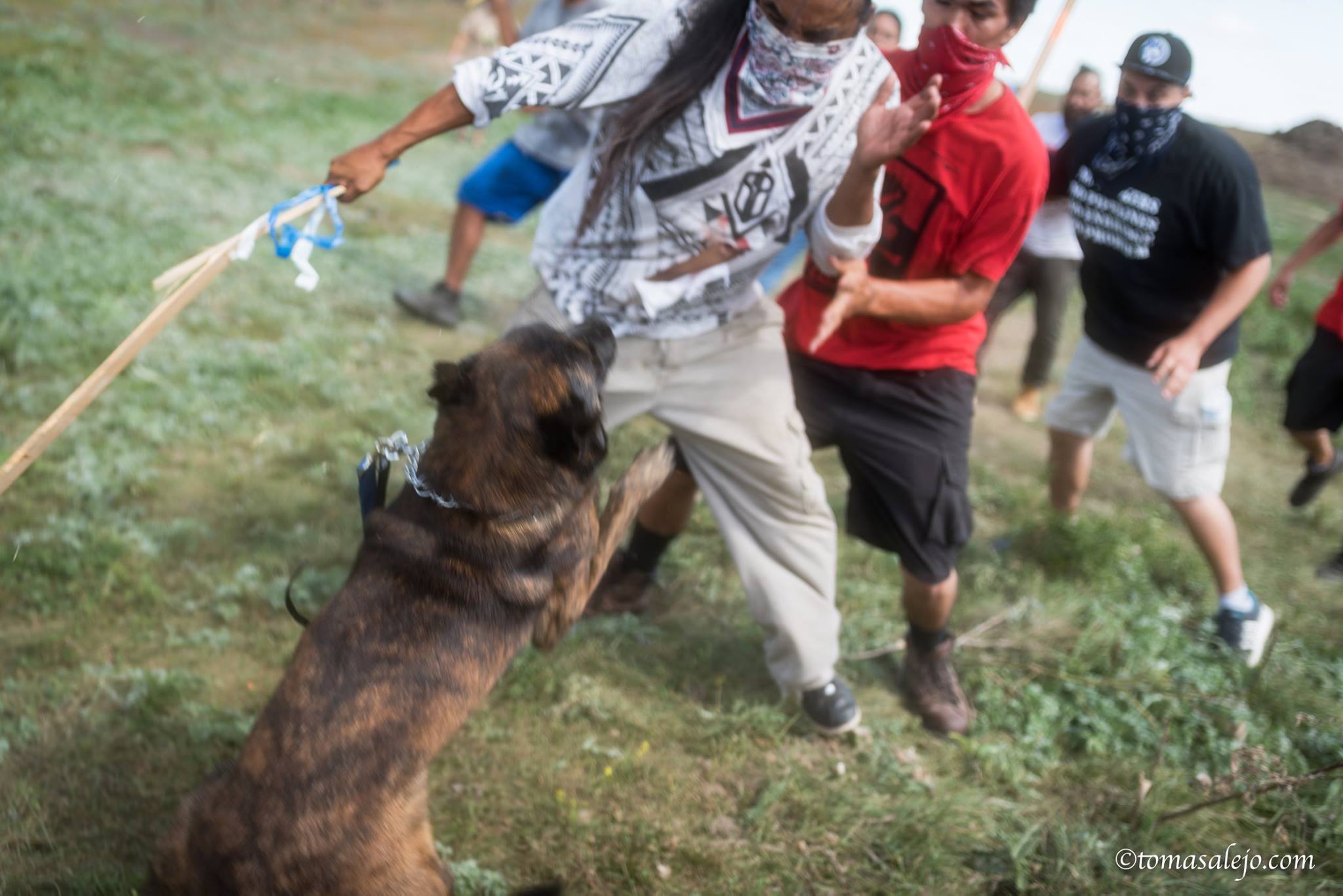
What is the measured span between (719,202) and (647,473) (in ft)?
3.12

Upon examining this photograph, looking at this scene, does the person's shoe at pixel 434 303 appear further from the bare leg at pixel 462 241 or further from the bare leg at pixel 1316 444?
the bare leg at pixel 1316 444

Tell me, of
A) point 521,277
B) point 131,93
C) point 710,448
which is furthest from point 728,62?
point 131,93

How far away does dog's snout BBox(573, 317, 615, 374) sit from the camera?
3.02 m

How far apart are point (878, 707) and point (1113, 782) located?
0.98 m

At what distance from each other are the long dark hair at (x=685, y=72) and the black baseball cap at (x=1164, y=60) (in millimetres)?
2431

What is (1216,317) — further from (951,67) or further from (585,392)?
(585,392)

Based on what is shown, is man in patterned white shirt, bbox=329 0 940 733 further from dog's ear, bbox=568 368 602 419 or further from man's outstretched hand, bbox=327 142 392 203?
dog's ear, bbox=568 368 602 419

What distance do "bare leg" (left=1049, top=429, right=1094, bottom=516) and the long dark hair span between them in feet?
11.1

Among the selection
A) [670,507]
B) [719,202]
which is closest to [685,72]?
[719,202]

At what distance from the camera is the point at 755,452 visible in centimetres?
361

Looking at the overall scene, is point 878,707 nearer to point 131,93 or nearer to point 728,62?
point 728,62

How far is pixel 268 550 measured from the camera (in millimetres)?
4449

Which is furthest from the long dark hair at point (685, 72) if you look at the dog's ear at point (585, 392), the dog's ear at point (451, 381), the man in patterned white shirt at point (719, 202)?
the dog's ear at point (451, 381)

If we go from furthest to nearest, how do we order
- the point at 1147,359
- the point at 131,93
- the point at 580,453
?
the point at 131,93 → the point at 1147,359 → the point at 580,453
